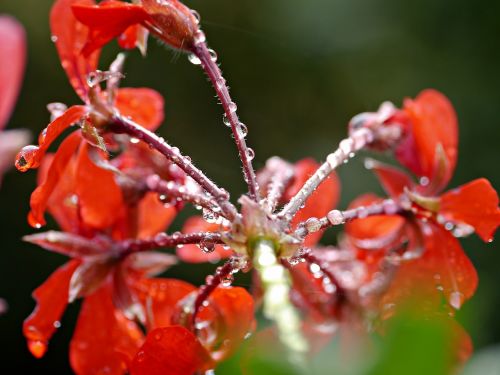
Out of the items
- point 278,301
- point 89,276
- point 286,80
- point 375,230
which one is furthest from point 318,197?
point 286,80

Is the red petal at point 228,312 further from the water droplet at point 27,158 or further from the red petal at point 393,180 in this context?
the red petal at point 393,180

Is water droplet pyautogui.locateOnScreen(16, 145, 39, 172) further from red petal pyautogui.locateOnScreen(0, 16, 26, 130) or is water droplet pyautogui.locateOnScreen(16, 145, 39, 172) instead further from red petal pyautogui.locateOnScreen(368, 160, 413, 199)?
red petal pyautogui.locateOnScreen(368, 160, 413, 199)

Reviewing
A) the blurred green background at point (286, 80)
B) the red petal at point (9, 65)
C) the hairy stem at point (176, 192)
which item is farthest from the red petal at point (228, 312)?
the blurred green background at point (286, 80)

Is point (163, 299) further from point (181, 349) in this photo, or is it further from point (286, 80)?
point (286, 80)

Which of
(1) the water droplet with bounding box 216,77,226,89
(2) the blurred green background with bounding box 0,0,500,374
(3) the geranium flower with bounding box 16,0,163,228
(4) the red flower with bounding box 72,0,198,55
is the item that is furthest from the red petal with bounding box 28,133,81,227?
(2) the blurred green background with bounding box 0,0,500,374

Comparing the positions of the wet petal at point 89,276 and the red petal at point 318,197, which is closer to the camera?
the wet petal at point 89,276

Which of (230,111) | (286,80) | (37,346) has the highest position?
(230,111)

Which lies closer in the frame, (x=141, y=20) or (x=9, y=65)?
(x=141, y=20)
